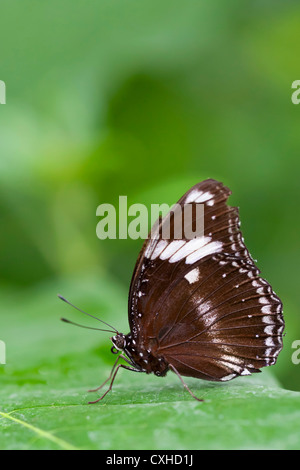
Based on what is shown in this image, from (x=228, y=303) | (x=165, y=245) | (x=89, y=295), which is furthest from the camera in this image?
(x=89, y=295)

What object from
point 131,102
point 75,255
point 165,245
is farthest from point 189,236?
point 131,102

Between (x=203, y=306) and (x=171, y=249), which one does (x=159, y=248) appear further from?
(x=203, y=306)

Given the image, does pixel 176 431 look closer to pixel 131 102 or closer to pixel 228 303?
pixel 228 303

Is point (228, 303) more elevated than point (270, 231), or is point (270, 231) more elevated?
point (270, 231)

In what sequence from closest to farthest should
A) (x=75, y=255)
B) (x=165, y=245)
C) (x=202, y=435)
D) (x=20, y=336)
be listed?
(x=202, y=435) → (x=165, y=245) → (x=20, y=336) → (x=75, y=255)

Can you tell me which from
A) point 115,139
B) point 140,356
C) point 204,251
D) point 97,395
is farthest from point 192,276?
point 115,139

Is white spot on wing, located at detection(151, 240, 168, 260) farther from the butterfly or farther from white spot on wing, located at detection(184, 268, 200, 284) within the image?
white spot on wing, located at detection(184, 268, 200, 284)

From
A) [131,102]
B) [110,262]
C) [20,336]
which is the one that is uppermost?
[131,102]

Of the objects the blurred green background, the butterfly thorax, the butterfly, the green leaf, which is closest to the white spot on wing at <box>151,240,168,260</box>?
the butterfly
